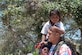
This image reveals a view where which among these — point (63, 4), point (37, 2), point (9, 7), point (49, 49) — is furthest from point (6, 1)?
point (49, 49)

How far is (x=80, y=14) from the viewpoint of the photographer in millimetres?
8219

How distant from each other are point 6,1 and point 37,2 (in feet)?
6.01

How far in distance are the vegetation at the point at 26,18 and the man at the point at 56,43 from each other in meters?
5.13

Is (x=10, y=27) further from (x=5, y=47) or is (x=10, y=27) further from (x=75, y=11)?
(x=75, y=11)

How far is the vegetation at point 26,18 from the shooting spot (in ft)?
26.1

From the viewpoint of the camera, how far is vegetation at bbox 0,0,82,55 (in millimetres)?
7965

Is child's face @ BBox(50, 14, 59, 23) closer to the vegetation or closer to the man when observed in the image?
the man

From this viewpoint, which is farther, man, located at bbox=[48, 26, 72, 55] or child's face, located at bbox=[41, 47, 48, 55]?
child's face, located at bbox=[41, 47, 48, 55]

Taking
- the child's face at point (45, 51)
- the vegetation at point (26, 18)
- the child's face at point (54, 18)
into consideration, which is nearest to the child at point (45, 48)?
the child's face at point (45, 51)

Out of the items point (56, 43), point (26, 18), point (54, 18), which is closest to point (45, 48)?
point (56, 43)

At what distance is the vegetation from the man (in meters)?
5.13

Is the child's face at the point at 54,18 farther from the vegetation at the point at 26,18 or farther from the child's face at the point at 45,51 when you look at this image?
the vegetation at the point at 26,18

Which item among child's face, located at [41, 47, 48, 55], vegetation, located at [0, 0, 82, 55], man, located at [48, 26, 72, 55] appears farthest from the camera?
vegetation, located at [0, 0, 82, 55]

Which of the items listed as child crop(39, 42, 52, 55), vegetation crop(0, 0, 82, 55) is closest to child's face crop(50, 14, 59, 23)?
child crop(39, 42, 52, 55)
